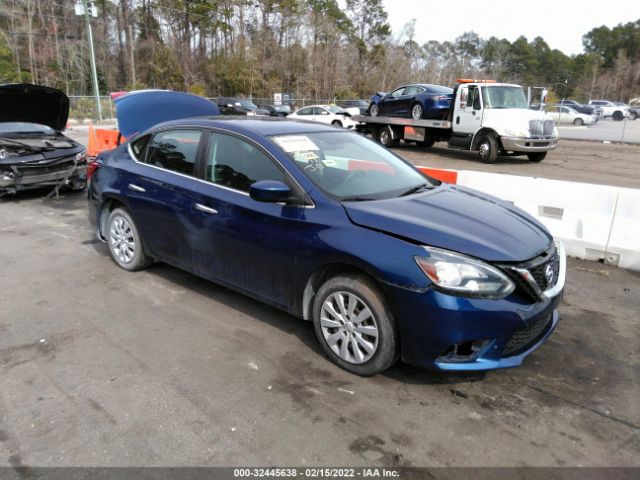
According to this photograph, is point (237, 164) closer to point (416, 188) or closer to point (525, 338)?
point (416, 188)

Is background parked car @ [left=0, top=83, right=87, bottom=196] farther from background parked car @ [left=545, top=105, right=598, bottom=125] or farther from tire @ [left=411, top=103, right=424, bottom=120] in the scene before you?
background parked car @ [left=545, top=105, right=598, bottom=125]

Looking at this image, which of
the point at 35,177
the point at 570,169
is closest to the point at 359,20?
the point at 570,169

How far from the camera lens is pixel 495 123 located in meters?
14.4

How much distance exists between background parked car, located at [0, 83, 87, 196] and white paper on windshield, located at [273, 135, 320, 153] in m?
6.48

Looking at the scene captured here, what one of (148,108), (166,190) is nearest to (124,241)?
(166,190)

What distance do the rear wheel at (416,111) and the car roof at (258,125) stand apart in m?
13.3

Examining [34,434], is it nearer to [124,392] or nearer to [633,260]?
[124,392]

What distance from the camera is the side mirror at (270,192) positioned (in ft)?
11.2

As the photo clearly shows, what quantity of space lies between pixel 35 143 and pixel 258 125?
6.41 metres

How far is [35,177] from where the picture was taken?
859 cm

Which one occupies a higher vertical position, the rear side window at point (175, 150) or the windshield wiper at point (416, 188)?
the rear side window at point (175, 150)

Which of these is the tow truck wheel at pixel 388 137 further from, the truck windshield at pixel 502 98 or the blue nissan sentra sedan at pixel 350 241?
the blue nissan sentra sedan at pixel 350 241

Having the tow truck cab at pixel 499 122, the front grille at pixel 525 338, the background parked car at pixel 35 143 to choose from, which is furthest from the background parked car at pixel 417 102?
the front grille at pixel 525 338

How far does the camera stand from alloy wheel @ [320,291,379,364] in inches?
125
